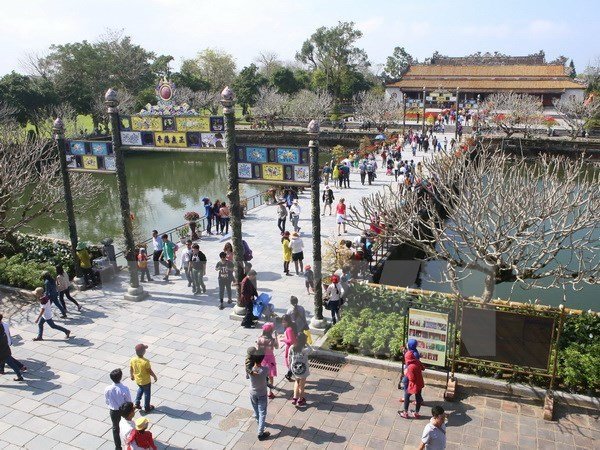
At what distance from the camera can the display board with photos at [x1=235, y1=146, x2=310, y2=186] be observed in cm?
1093

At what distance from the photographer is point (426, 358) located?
9062 mm

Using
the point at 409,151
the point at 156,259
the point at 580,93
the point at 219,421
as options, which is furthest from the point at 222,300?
the point at 580,93

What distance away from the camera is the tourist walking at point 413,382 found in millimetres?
7891

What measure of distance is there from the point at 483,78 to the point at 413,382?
61.1 meters

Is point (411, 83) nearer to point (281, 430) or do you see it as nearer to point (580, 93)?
point (580, 93)

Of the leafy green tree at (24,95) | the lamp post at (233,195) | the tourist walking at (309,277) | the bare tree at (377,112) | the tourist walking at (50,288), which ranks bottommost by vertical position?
the tourist walking at (309,277)

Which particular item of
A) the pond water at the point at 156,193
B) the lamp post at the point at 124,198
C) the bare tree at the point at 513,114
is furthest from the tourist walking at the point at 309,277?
the bare tree at the point at 513,114

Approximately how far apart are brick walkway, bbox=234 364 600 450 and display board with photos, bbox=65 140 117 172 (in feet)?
25.8

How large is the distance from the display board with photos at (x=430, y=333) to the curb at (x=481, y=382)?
0.31 meters

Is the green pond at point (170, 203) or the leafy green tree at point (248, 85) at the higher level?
the leafy green tree at point (248, 85)

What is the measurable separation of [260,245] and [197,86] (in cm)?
4743

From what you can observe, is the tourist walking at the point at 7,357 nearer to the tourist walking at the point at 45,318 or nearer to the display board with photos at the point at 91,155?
the tourist walking at the point at 45,318

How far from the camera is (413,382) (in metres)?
7.91

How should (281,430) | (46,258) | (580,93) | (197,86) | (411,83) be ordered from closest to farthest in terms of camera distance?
(281,430) → (46,258) → (580,93) → (197,86) → (411,83)
